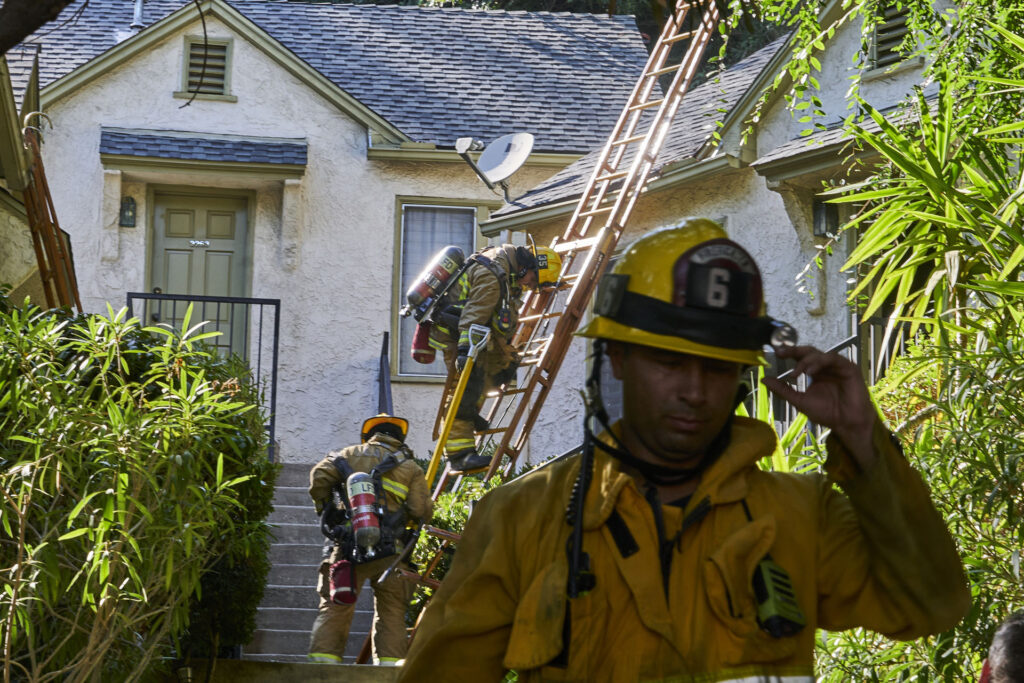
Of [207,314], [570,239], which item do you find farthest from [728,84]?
[207,314]

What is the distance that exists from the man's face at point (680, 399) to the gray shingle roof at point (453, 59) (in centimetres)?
1251

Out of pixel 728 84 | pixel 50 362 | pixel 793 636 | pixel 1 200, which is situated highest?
pixel 728 84

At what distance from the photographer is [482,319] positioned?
373 inches

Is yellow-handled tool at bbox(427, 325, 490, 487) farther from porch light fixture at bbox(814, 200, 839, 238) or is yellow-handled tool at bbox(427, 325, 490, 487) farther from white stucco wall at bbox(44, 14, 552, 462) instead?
white stucco wall at bbox(44, 14, 552, 462)

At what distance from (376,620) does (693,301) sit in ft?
21.0

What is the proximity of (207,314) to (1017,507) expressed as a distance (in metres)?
11.2

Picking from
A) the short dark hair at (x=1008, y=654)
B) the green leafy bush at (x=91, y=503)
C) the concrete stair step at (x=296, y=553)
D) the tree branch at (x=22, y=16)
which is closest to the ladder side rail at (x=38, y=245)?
the concrete stair step at (x=296, y=553)

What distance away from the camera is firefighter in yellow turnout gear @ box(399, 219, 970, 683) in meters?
2.26

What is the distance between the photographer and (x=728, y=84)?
505 inches

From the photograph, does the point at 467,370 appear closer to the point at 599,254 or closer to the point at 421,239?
the point at 599,254

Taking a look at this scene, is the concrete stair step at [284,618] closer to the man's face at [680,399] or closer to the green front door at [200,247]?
the green front door at [200,247]

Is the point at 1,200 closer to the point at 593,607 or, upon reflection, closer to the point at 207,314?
the point at 207,314

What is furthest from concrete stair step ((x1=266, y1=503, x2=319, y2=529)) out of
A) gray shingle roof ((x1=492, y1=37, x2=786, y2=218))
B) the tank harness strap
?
the tank harness strap

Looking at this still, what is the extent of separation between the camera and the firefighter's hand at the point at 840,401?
2248 mm
